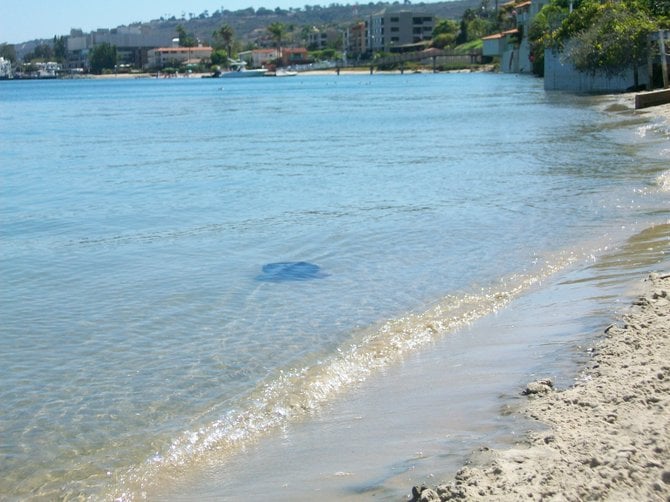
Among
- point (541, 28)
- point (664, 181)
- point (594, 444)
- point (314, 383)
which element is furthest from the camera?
point (541, 28)

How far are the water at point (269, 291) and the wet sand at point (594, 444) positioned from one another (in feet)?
1.48

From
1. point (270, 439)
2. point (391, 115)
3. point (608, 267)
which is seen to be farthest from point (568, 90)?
point (270, 439)

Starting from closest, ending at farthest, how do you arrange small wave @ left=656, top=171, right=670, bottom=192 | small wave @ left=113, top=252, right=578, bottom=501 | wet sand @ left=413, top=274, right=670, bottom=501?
wet sand @ left=413, top=274, right=670, bottom=501
small wave @ left=113, top=252, right=578, bottom=501
small wave @ left=656, top=171, right=670, bottom=192

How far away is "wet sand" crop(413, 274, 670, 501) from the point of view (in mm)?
4562

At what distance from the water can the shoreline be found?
40 centimetres

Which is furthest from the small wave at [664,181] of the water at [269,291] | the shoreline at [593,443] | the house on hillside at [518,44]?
the house on hillside at [518,44]

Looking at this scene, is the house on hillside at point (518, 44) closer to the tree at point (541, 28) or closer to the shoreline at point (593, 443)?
the tree at point (541, 28)

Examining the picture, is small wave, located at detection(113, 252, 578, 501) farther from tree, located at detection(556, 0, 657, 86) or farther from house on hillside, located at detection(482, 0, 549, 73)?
house on hillside, located at detection(482, 0, 549, 73)

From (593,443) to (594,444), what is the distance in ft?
0.05

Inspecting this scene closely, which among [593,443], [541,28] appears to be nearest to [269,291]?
[593,443]

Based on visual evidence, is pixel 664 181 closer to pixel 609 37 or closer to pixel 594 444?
pixel 594 444

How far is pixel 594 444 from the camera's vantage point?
5039 millimetres

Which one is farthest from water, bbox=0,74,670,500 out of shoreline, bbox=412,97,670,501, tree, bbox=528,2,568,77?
tree, bbox=528,2,568,77

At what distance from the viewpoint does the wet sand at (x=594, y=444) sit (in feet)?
15.0
